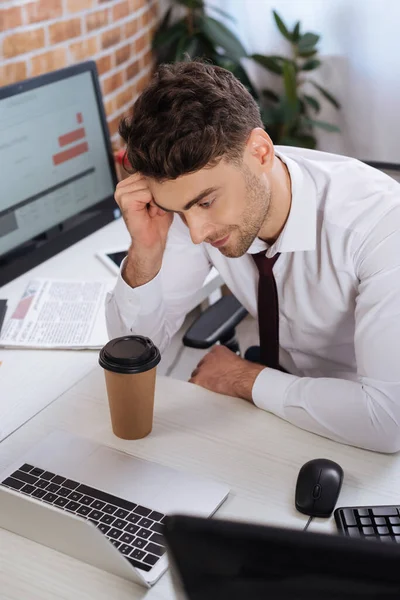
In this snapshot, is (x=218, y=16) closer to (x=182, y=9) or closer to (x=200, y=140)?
(x=182, y=9)

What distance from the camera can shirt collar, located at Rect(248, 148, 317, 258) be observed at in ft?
4.73

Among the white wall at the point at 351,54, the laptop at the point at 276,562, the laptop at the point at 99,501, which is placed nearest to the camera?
the laptop at the point at 276,562

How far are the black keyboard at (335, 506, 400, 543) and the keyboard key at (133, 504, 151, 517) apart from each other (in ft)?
0.86

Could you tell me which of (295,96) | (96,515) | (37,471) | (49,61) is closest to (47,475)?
(37,471)

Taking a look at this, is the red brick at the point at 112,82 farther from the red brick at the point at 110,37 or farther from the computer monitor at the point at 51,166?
the computer monitor at the point at 51,166

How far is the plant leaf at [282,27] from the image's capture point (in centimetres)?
272

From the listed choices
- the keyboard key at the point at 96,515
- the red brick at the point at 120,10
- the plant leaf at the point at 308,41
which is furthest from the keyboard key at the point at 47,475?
the plant leaf at the point at 308,41

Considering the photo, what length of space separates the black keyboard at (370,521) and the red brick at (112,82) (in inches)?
68.5

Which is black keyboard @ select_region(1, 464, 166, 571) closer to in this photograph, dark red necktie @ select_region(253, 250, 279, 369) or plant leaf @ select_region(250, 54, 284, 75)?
dark red necktie @ select_region(253, 250, 279, 369)

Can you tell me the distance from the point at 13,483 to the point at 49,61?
54.6 inches

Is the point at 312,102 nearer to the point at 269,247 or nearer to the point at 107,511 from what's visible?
the point at 269,247

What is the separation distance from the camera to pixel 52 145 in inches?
74.0

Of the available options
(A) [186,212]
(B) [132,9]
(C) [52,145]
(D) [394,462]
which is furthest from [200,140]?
(B) [132,9]

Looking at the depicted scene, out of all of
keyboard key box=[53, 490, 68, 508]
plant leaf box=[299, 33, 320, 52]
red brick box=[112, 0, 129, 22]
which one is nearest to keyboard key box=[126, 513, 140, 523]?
keyboard key box=[53, 490, 68, 508]
